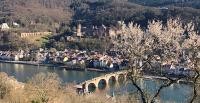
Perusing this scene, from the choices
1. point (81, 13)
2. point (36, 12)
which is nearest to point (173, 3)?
point (81, 13)

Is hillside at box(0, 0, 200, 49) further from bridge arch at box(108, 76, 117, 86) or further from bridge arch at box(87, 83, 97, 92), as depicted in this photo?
bridge arch at box(87, 83, 97, 92)

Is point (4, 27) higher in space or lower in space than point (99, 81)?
lower

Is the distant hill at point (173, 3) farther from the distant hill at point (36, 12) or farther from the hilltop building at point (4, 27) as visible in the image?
the hilltop building at point (4, 27)

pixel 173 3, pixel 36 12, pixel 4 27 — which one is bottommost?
pixel 4 27

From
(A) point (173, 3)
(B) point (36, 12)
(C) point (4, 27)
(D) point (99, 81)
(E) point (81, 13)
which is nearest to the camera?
(D) point (99, 81)

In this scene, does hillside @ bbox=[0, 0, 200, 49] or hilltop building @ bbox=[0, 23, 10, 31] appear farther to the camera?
hilltop building @ bbox=[0, 23, 10, 31]

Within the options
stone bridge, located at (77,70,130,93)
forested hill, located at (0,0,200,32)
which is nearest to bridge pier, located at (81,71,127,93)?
stone bridge, located at (77,70,130,93)

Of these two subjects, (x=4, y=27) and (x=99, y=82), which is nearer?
(x=99, y=82)

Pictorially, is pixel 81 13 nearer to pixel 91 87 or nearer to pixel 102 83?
pixel 102 83
